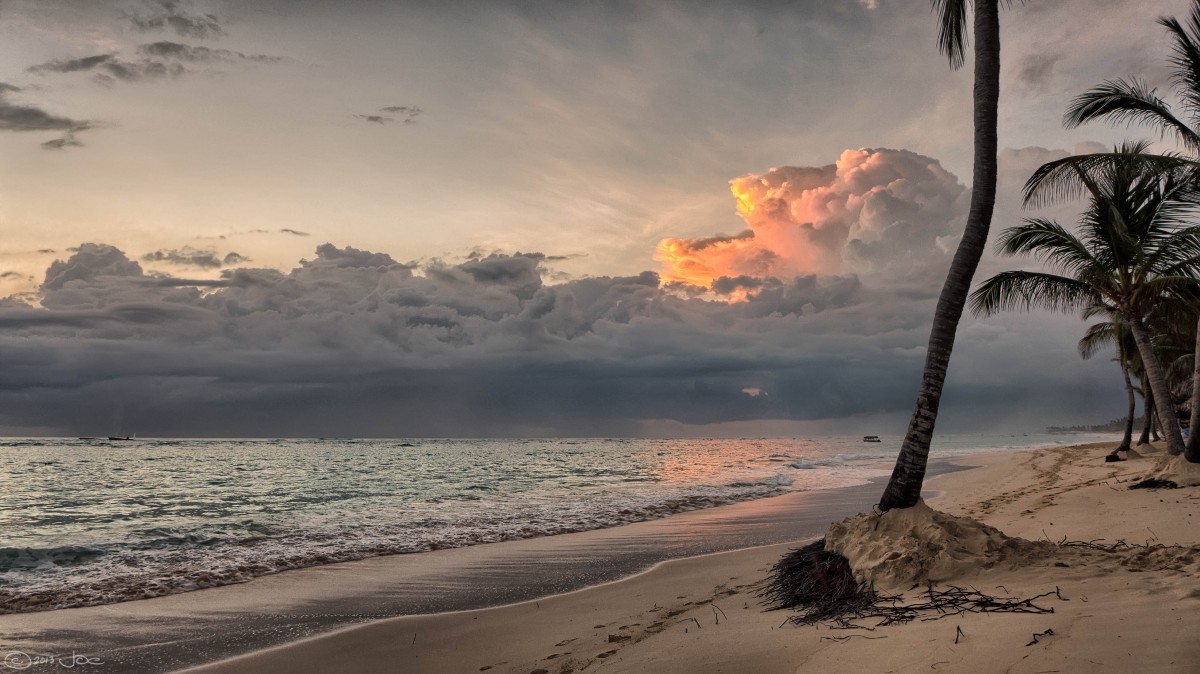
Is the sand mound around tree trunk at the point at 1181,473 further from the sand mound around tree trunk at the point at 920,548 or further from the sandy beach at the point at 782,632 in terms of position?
the sand mound around tree trunk at the point at 920,548

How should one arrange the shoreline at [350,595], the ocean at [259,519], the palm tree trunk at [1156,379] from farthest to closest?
the palm tree trunk at [1156,379] < the ocean at [259,519] < the shoreline at [350,595]

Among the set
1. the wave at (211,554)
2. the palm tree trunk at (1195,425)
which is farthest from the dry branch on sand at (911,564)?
the palm tree trunk at (1195,425)

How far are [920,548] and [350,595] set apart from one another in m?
8.04

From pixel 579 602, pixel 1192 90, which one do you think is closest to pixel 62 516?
pixel 579 602

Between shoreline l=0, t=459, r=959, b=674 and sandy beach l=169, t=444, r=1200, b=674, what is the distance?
2.00ft

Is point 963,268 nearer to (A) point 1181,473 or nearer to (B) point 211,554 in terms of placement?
(A) point 1181,473

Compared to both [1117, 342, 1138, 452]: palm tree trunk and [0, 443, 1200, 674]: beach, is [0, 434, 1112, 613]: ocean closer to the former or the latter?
[0, 443, 1200, 674]: beach

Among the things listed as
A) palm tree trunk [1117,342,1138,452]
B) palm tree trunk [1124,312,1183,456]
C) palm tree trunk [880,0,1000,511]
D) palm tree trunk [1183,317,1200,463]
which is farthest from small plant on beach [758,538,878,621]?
palm tree trunk [1117,342,1138,452]

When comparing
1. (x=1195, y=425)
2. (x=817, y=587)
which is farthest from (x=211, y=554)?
(x=1195, y=425)

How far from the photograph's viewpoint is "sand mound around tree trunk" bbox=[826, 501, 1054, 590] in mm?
6762

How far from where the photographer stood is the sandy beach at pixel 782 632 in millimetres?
4594

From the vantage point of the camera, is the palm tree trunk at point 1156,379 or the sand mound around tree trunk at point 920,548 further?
the palm tree trunk at point 1156,379

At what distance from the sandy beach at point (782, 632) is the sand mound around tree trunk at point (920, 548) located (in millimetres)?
178

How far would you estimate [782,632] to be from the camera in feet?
20.3
